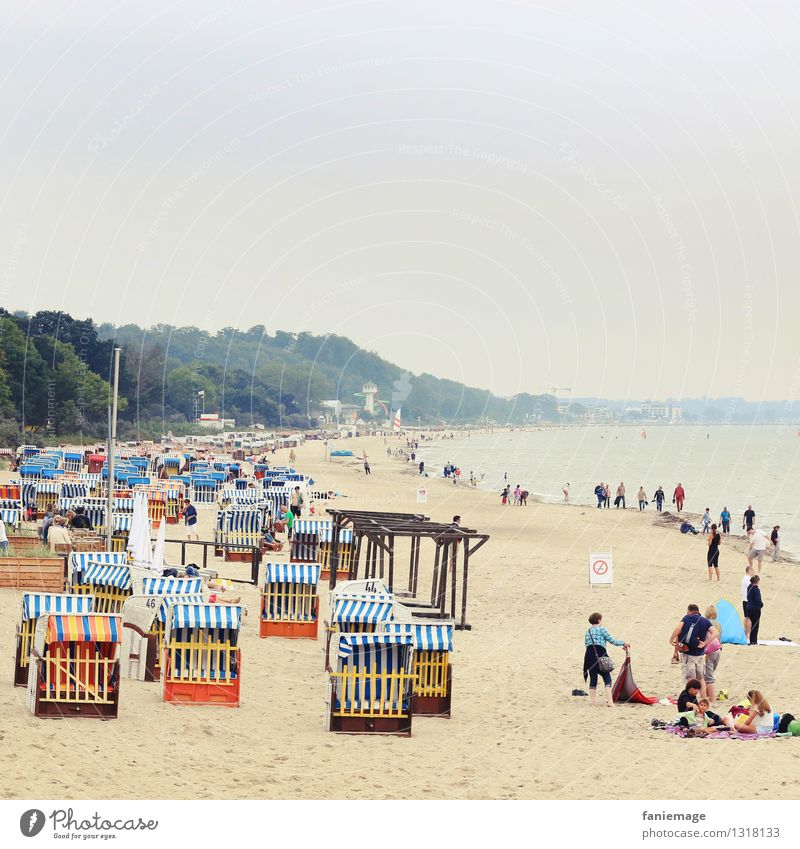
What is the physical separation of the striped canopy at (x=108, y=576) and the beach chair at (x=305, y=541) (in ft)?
32.4

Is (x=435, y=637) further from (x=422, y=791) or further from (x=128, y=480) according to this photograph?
(x=128, y=480)

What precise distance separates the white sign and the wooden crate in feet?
40.3

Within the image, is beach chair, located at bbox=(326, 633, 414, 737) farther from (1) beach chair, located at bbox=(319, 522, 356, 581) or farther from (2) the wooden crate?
(1) beach chair, located at bbox=(319, 522, 356, 581)

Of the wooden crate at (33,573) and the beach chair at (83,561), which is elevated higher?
the beach chair at (83,561)

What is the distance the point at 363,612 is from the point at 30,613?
163 inches

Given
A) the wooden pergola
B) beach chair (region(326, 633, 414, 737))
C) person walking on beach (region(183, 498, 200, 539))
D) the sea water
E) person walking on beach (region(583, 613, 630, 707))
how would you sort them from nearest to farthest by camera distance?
beach chair (region(326, 633, 414, 737)), person walking on beach (region(583, 613, 630, 707)), the wooden pergola, person walking on beach (region(183, 498, 200, 539)), the sea water

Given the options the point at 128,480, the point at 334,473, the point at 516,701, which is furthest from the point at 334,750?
the point at 334,473

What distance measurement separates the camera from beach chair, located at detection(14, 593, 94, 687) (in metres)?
13.5

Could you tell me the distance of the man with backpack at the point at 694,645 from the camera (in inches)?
606

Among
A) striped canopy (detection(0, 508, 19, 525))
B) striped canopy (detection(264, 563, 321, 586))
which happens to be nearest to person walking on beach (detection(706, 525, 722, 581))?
striped canopy (detection(264, 563, 321, 586))

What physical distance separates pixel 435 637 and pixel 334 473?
74350 mm

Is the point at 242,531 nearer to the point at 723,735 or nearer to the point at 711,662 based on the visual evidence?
the point at 711,662

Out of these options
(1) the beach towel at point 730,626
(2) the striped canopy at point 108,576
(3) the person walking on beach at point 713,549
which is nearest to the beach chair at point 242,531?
(3) the person walking on beach at point 713,549

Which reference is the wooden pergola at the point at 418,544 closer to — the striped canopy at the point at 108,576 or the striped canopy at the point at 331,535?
the striped canopy at the point at 331,535
